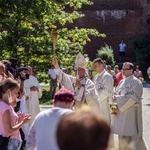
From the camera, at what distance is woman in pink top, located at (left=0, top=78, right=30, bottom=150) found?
20.4 ft

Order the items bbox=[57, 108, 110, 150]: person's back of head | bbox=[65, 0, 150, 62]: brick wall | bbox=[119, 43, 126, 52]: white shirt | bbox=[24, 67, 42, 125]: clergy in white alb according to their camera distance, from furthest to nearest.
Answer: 1. bbox=[65, 0, 150, 62]: brick wall
2. bbox=[119, 43, 126, 52]: white shirt
3. bbox=[24, 67, 42, 125]: clergy in white alb
4. bbox=[57, 108, 110, 150]: person's back of head


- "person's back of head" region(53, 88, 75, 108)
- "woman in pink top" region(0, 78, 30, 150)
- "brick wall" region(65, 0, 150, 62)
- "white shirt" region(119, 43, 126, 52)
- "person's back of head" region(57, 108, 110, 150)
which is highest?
"brick wall" region(65, 0, 150, 62)

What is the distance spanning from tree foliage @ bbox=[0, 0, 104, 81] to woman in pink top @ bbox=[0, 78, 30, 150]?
13181mm

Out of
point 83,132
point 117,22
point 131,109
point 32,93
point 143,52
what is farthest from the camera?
point 117,22

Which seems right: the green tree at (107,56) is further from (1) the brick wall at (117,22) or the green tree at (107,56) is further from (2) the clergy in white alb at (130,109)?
(2) the clergy in white alb at (130,109)

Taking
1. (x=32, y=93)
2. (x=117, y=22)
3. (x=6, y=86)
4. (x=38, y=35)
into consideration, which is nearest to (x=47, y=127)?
(x=6, y=86)

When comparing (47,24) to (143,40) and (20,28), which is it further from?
(143,40)

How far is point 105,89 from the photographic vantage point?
1160cm

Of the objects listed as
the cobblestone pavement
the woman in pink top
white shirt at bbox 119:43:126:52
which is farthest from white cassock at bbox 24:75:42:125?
white shirt at bbox 119:43:126:52

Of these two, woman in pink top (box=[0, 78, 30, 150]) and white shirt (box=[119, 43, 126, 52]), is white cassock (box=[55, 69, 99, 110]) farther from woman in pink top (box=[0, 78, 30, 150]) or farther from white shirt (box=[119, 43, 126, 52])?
white shirt (box=[119, 43, 126, 52])

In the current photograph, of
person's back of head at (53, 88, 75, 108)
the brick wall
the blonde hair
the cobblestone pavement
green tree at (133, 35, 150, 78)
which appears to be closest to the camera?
person's back of head at (53, 88, 75, 108)

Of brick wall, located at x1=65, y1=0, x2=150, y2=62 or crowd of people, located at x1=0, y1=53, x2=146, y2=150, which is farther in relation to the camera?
brick wall, located at x1=65, y1=0, x2=150, y2=62

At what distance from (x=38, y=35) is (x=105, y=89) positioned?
1119cm

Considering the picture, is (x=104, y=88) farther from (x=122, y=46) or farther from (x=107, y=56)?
(x=122, y=46)
